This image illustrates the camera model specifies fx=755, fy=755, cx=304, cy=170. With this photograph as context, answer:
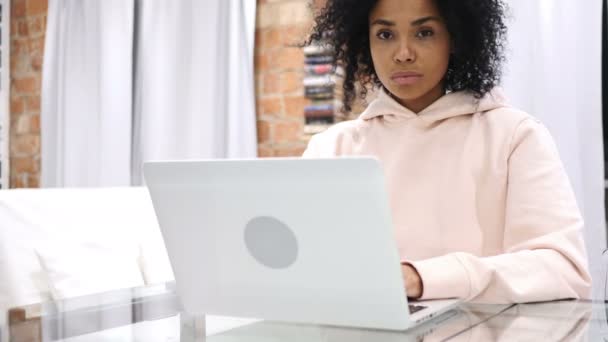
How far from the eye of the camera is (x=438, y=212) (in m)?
1.53

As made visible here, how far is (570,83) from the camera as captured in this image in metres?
2.32

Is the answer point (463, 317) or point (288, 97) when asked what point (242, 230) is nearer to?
point (463, 317)

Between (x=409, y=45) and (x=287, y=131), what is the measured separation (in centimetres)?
159

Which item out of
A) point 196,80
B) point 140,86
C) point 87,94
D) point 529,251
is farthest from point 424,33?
point 87,94

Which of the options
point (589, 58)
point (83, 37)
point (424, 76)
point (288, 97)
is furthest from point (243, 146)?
point (424, 76)

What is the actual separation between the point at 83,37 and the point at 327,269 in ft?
9.79

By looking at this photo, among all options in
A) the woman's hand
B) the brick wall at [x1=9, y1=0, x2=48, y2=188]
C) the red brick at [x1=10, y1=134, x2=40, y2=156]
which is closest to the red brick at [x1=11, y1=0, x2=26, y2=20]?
the brick wall at [x1=9, y1=0, x2=48, y2=188]

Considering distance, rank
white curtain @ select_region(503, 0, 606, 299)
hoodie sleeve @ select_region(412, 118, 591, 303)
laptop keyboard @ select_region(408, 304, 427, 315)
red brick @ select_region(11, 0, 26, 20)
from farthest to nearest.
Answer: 1. red brick @ select_region(11, 0, 26, 20)
2. white curtain @ select_region(503, 0, 606, 299)
3. hoodie sleeve @ select_region(412, 118, 591, 303)
4. laptop keyboard @ select_region(408, 304, 427, 315)

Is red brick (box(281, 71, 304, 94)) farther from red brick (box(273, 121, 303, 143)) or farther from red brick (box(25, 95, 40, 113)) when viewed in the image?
red brick (box(25, 95, 40, 113))

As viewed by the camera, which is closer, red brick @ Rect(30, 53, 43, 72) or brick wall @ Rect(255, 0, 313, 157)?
brick wall @ Rect(255, 0, 313, 157)

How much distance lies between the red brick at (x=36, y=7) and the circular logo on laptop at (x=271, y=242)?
3.34 meters

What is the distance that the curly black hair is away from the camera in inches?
61.6

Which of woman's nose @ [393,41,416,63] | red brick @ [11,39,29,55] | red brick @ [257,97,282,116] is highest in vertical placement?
red brick @ [11,39,29,55]

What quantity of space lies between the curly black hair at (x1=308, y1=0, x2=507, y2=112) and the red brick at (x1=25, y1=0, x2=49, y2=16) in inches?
97.0
